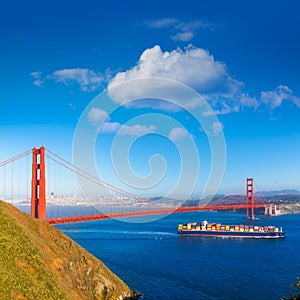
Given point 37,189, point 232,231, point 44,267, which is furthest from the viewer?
point 232,231

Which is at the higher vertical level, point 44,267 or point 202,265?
point 44,267

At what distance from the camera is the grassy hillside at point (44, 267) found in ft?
81.0

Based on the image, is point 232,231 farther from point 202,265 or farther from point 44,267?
point 44,267

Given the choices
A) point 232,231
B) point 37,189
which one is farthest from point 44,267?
point 232,231

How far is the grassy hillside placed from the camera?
81.0 feet

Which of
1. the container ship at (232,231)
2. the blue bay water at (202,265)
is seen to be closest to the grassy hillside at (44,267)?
the blue bay water at (202,265)

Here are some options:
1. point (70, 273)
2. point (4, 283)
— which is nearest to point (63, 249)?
point (70, 273)

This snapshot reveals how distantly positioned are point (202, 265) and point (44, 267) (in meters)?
31.4

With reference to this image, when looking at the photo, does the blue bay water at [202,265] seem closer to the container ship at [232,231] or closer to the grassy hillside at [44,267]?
the container ship at [232,231]

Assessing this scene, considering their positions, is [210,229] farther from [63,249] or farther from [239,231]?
[63,249]

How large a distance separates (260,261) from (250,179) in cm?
9513

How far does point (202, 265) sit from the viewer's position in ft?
178

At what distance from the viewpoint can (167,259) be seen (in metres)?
59.0

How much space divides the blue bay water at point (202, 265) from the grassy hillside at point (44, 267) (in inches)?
234
